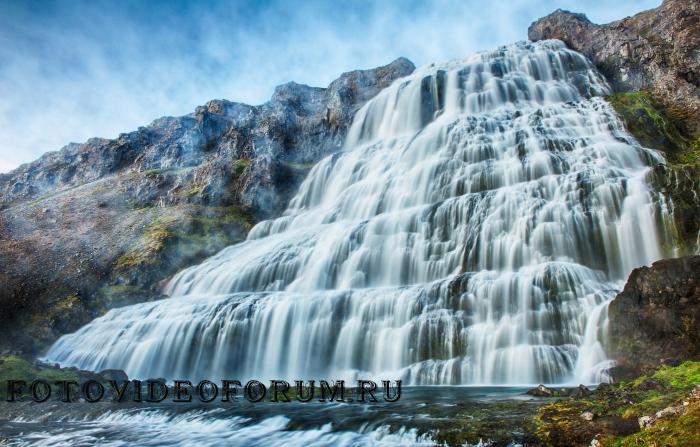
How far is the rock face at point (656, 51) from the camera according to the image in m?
26.2

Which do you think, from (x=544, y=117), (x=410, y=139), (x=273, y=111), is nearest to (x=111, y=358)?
(x=410, y=139)

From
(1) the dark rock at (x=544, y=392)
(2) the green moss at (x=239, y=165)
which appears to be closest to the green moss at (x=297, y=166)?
(2) the green moss at (x=239, y=165)

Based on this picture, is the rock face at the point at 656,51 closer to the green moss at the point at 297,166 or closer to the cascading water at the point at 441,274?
the cascading water at the point at 441,274

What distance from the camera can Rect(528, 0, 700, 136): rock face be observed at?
85.9ft

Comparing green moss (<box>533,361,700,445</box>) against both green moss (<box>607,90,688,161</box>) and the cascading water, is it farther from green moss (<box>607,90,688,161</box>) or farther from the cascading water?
green moss (<box>607,90,688,161</box>)

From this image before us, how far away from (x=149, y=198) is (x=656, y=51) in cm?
3518

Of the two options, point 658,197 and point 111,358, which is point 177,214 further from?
point 658,197

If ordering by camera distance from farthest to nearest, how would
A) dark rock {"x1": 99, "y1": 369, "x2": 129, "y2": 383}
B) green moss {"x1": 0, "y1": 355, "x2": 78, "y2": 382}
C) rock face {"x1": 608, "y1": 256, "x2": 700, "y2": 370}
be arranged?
1. dark rock {"x1": 99, "y1": 369, "x2": 129, "y2": 383}
2. green moss {"x1": 0, "y1": 355, "x2": 78, "y2": 382}
3. rock face {"x1": 608, "y1": 256, "x2": 700, "y2": 370}

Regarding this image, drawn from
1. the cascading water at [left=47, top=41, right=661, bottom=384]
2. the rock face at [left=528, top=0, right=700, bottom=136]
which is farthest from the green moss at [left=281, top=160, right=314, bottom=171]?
the rock face at [left=528, top=0, right=700, bottom=136]

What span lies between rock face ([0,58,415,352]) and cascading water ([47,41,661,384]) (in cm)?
285

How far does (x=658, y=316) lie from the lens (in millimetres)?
10297

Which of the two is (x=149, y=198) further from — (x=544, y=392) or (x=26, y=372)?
(x=544, y=392)

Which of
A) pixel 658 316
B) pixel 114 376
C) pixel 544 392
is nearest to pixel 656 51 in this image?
pixel 658 316

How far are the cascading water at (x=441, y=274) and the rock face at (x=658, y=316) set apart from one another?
738mm
